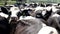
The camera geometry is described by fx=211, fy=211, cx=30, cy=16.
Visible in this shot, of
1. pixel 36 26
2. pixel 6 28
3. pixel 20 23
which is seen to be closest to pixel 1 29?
pixel 6 28

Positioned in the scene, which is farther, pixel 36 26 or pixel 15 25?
pixel 15 25

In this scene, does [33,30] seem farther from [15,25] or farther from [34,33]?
[15,25]

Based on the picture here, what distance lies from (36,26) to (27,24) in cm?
25

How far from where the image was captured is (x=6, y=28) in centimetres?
369

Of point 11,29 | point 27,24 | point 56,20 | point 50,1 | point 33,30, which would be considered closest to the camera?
point 33,30

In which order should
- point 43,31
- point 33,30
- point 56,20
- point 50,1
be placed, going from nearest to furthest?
point 43,31, point 33,30, point 56,20, point 50,1

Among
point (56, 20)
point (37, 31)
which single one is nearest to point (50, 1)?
point (56, 20)

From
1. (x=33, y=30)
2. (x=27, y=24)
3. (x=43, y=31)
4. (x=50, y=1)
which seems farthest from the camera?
(x=50, y=1)

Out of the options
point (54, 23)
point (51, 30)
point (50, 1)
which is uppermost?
point (51, 30)

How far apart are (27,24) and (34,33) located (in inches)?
19.7

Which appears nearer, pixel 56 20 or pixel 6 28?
pixel 6 28

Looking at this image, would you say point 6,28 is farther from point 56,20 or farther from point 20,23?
point 56,20

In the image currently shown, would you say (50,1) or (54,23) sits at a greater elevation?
(54,23)

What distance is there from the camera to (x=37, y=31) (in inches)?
120
